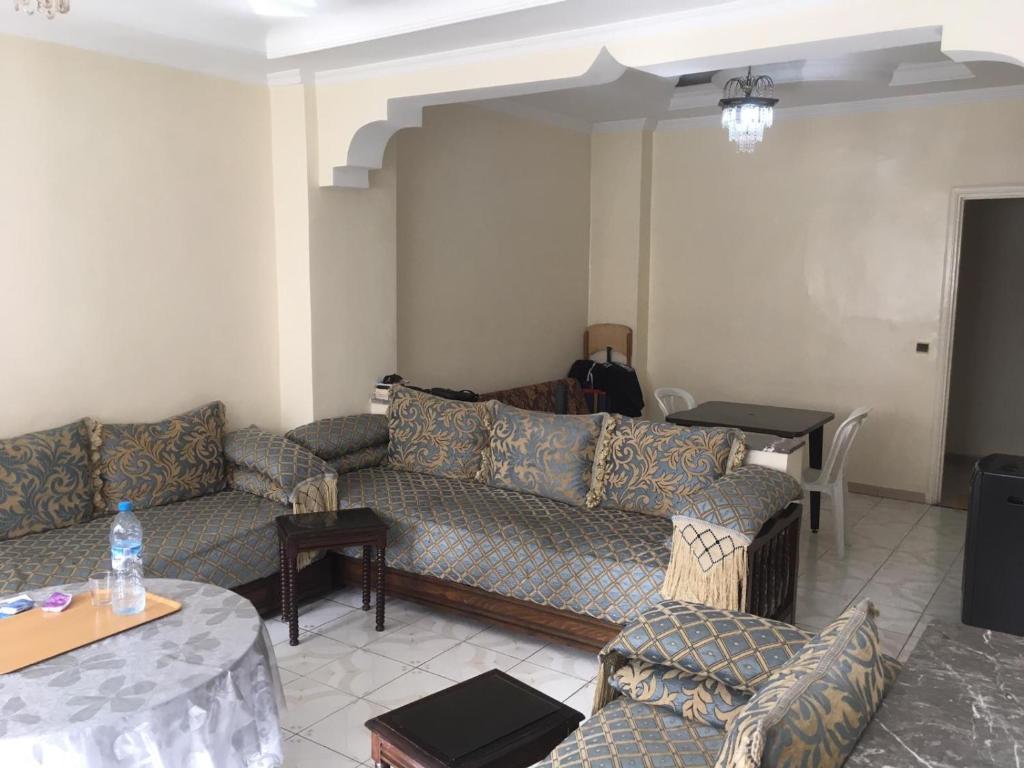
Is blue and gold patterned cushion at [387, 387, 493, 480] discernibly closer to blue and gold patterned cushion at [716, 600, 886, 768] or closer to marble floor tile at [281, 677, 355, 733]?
marble floor tile at [281, 677, 355, 733]

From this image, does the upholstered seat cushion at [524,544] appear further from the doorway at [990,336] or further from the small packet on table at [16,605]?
the doorway at [990,336]

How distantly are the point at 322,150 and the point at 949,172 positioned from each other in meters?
4.00

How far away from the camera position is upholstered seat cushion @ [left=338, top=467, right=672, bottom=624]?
3268mm

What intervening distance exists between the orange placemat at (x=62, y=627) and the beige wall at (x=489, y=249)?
9.43 feet

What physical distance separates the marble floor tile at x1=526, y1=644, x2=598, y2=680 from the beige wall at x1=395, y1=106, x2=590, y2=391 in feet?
7.50

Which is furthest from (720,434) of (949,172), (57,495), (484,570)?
(949,172)

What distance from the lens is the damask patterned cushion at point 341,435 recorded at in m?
4.21

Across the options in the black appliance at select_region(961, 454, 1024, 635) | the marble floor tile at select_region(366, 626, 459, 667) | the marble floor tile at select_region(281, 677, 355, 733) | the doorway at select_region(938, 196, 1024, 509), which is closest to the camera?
the marble floor tile at select_region(281, 677, 355, 733)

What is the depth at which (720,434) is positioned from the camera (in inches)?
143

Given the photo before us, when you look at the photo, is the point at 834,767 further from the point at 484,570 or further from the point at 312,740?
the point at 484,570

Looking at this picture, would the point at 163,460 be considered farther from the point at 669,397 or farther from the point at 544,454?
the point at 669,397

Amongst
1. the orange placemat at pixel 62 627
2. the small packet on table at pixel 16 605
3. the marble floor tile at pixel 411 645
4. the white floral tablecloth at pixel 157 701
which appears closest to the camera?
the white floral tablecloth at pixel 157 701

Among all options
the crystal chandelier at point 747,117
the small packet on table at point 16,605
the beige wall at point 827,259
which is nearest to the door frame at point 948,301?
the beige wall at point 827,259

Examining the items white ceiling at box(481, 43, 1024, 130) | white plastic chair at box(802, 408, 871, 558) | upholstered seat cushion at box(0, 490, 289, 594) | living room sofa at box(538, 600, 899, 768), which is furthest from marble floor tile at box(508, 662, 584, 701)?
white ceiling at box(481, 43, 1024, 130)
